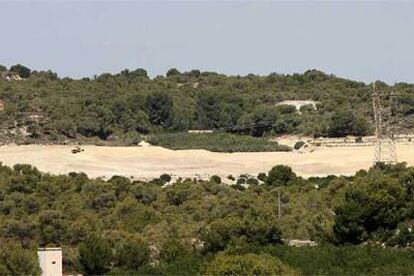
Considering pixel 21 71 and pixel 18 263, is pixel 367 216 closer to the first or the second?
pixel 18 263

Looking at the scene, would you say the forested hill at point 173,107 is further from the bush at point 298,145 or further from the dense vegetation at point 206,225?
the dense vegetation at point 206,225

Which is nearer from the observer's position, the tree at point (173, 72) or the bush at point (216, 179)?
the bush at point (216, 179)

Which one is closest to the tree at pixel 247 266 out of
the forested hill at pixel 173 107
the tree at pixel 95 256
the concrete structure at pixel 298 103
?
the tree at pixel 95 256

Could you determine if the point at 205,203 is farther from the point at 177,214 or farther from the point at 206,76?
the point at 206,76

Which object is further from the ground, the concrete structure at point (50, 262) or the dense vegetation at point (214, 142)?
the dense vegetation at point (214, 142)

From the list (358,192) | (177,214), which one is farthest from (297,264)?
(177,214)

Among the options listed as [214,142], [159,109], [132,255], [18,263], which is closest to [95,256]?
[132,255]

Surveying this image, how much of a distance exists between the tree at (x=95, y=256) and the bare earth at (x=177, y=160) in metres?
26.6

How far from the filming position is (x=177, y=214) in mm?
45281

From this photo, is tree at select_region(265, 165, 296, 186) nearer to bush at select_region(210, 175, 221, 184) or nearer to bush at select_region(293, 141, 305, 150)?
bush at select_region(210, 175, 221, 184)

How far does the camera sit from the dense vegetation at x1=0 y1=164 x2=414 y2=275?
3056 centimetres

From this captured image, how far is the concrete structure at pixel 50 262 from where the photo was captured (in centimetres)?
3422

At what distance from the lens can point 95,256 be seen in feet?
112

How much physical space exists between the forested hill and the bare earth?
5.71 meters
